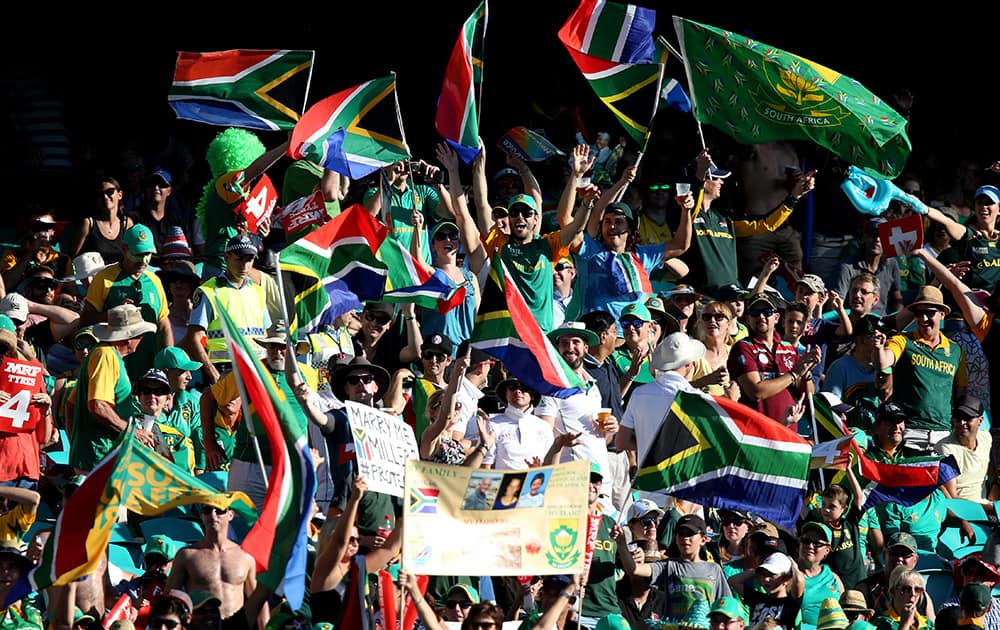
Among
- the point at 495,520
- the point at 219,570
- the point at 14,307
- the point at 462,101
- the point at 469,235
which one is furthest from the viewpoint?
the point at 469,235

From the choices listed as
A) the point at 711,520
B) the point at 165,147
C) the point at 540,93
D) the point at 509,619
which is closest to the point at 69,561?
the point at 509,619

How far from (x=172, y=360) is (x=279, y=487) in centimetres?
316

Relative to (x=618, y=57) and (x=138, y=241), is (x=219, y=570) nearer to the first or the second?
(x=138, y=241)

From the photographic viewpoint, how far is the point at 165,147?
19.4 m

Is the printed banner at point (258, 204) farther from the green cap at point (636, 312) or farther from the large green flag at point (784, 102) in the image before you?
the large green flag at point (784, 102)

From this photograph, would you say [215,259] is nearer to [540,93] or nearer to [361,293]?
[361,293]

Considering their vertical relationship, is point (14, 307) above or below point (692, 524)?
below

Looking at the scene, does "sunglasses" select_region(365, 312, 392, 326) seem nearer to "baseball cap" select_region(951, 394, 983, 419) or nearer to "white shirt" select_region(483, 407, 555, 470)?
"white shirt" select_region(483, 407, 555, 470)

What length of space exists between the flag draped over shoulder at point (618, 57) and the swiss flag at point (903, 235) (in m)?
2.25

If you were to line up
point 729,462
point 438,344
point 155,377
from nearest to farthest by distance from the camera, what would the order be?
1. point 729,462
2. point 155,377
3. point 438,344

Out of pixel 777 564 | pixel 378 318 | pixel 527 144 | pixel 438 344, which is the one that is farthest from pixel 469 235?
pixel 777 564

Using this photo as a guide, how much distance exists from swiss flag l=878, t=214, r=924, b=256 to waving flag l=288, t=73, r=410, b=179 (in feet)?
12.2

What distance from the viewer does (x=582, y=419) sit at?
47.1 feet

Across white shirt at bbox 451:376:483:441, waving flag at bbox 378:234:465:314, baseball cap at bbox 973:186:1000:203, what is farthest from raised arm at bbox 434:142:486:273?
baseball cap at bbox 973:186:1000:203
